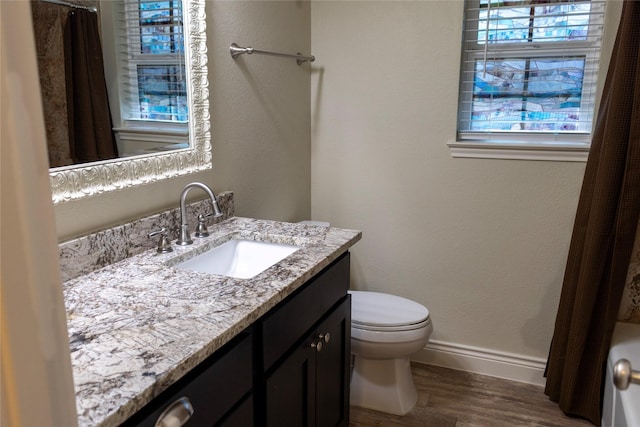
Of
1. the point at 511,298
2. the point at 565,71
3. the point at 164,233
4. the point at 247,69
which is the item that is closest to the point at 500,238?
the point at 511,298

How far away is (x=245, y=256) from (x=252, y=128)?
0.64m

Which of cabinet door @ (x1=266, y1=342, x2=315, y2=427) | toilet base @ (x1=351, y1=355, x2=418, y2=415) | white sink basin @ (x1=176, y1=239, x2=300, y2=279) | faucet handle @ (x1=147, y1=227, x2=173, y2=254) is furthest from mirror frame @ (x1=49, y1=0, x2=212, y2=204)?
toilet base @ (x1=351, y1=355, x2=418, y2=415)

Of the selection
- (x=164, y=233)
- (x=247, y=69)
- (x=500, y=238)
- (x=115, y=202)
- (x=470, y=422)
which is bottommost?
(x=470, y=422)

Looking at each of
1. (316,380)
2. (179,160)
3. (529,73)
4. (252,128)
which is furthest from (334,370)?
(529,73)

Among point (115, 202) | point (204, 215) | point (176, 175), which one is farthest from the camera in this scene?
point (204, 215)

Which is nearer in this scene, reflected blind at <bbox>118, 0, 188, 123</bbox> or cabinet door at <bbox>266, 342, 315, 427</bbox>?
cabinet door at <bbox>266, 342, 315, 427</bbox>

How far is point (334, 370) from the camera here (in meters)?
1.84

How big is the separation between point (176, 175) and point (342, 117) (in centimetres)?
115

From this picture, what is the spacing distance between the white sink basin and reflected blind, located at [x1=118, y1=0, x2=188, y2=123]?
47 cm

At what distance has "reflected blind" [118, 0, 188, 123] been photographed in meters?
1.60

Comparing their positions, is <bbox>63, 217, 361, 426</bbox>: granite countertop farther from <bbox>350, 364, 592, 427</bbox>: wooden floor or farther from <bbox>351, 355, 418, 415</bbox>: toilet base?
<bbox>350, 364, 592, 427</bbox>: wooden floor

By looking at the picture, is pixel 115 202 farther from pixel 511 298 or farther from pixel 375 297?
pixel 511 298

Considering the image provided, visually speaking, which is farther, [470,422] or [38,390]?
[470,422]

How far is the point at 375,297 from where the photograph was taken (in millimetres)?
2471
